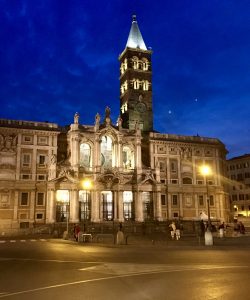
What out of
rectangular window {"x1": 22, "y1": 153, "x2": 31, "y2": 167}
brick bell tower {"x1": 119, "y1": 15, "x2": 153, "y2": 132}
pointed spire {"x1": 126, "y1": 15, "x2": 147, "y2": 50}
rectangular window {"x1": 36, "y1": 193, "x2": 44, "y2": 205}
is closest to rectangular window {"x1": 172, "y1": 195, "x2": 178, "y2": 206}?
brick bell tower {"x1": 119, "y1": 15, "x2": 153, "y2": 132}

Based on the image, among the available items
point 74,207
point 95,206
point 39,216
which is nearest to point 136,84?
point 95,206

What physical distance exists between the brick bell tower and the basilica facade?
341 centimetres

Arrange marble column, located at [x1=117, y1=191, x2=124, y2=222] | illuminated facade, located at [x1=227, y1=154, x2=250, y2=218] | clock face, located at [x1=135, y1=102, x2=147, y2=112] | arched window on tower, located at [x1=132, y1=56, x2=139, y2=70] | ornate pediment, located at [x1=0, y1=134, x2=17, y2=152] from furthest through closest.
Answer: illuminated facade, located at [x1=227, y1=154, x2=250, y2=218] → arched window on tower, located at [x1=132, y1=56, x2=139, y2=70] → clock face, located at [x1=135, y1=102, x2=147, y2=112] → marble column, located at [x1=117, y1=191, x2=124, y2=222] → ornate pediment, located at [x1=0, y1=134, x2=17, y2=152]

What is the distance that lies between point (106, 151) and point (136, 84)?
21914mm

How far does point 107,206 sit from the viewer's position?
6053 cm

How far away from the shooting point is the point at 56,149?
59.5m

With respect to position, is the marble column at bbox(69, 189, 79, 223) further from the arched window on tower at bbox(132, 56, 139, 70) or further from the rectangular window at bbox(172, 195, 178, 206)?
the arched window on tower at bbox(132, 56, 139, 70)

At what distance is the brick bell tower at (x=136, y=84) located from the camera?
7612cm

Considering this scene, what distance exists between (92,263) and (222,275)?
7.09 meters

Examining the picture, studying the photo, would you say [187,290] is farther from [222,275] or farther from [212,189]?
[212,189]

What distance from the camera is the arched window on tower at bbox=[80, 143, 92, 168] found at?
61469mm

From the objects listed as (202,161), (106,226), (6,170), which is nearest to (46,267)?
(106,226)

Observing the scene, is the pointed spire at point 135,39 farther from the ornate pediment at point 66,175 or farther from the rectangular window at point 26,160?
the rectangular window at point 26,160

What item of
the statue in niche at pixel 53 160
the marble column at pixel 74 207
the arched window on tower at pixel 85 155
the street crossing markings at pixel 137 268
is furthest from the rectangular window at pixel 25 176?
the street crossing markings at pixel 137 268
